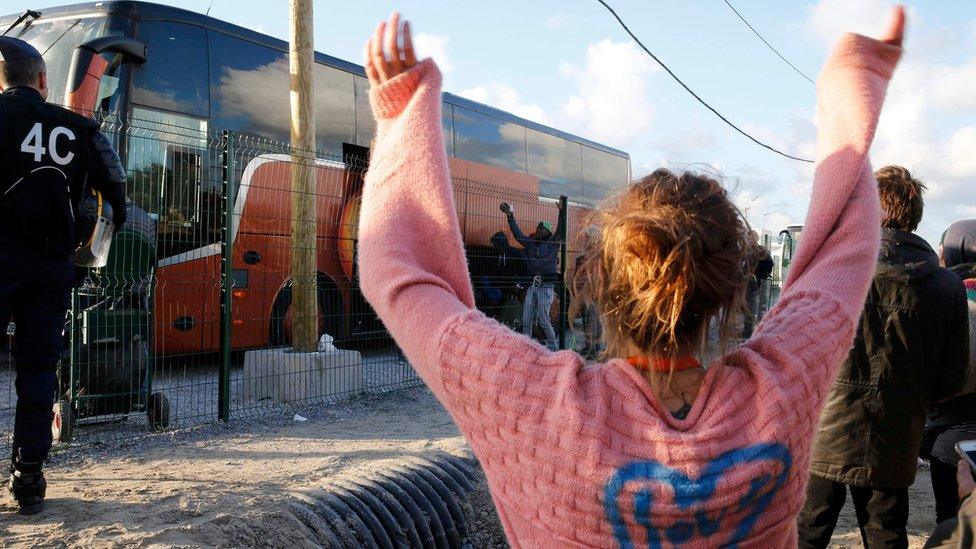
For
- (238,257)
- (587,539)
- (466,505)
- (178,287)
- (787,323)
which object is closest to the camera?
(587,539)

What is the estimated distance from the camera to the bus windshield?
27.0 feet

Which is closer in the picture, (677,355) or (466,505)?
(677,355)

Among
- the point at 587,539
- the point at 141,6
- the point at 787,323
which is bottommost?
the point at 587,539

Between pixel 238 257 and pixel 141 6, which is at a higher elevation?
pixel 141 6

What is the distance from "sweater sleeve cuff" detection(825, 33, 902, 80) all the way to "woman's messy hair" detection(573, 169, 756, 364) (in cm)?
37

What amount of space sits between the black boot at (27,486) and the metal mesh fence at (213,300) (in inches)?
31.9

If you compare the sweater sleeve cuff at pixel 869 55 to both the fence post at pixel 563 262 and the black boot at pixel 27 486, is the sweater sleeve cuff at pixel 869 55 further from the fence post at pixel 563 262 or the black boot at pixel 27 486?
the fence post at pixel 563 262

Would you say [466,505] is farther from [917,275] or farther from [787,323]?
[787,323]

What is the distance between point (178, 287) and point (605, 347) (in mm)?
5581

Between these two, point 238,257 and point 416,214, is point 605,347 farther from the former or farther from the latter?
point 238,257

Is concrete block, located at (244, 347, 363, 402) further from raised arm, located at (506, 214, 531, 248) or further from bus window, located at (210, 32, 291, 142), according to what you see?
bus window, located at (210, 32, 291, 142)

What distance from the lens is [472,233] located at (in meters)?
8.88

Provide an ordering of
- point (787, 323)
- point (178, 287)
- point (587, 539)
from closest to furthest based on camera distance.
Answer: point (587, 539), point (787, 323), point (178, 287)

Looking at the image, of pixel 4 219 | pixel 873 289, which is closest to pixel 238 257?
pixel 4 219
